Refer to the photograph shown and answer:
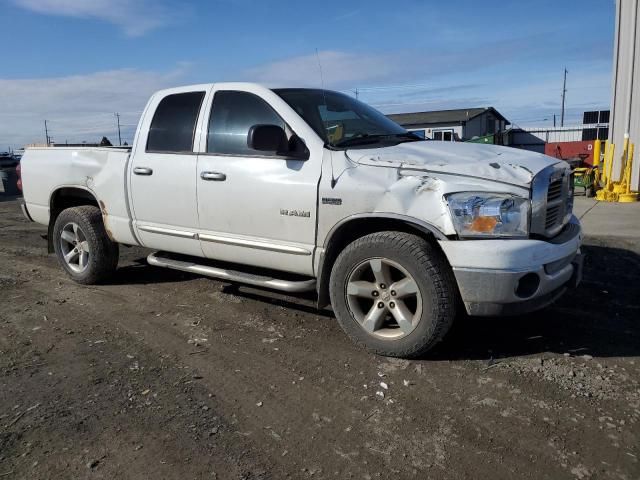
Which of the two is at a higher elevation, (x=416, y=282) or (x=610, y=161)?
(x=610, y=161)

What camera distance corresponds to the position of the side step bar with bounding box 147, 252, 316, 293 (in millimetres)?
4090

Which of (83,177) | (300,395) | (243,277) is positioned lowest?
(300,395)

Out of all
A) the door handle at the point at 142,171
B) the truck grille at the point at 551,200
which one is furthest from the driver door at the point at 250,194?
the truck grille at the point at 551,200

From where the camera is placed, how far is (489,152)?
4043 mm

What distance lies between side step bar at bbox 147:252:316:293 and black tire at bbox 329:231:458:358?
1.20ft

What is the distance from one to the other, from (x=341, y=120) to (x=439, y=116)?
134 feet

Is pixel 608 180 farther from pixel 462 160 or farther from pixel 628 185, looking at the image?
pixel 462 160

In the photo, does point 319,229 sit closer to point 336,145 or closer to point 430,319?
point 336,145

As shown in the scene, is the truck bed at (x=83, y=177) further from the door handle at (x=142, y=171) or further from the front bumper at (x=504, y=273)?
the front bumper at (x=504, y=273)

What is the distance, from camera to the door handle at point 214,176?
439 centimetres

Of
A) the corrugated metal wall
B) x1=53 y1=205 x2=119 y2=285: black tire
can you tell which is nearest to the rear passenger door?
x1=53 y1=205 x2=119 y2=285: black tire

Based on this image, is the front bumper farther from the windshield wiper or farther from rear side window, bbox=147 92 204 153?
rear side window, bbox=147 92 204 153

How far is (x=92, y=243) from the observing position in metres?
5.58

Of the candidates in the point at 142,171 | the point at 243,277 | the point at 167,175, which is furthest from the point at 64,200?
the point at 243,277
